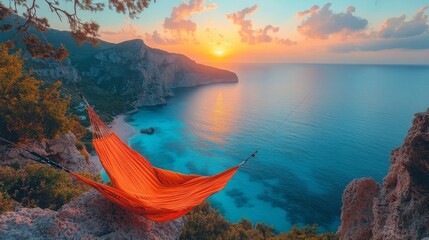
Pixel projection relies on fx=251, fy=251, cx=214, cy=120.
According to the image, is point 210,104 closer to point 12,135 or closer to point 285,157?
point 285,157

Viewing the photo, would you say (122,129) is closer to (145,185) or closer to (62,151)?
(62,151)

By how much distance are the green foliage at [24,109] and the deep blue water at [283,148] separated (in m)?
13.1

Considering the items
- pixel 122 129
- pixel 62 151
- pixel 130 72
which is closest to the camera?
pixel 62 151

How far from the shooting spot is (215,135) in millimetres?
35188

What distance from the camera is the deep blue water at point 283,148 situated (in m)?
19.5

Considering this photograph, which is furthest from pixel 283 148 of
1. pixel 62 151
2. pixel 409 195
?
pixel 409 195

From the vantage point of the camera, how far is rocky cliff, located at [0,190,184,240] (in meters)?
3.14

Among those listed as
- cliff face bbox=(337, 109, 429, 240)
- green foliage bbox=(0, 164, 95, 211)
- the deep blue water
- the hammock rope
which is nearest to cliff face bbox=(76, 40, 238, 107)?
the deep blue water

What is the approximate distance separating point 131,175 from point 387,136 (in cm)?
3433

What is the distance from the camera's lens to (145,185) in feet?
16.0

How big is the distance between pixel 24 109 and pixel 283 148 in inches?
1014

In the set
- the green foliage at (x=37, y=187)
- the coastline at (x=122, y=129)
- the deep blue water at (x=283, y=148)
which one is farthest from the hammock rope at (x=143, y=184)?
the coastline at (x=122, y=129)

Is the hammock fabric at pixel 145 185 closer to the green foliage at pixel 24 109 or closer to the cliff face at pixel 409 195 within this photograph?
the cliff face at pixel 409 195

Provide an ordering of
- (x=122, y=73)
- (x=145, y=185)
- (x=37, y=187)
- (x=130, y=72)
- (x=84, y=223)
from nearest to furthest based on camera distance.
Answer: (x=84, y=223) < (x=145, y=185) < (x=37, y=187) < (x=130, y=72) < (x=122, y=73)
